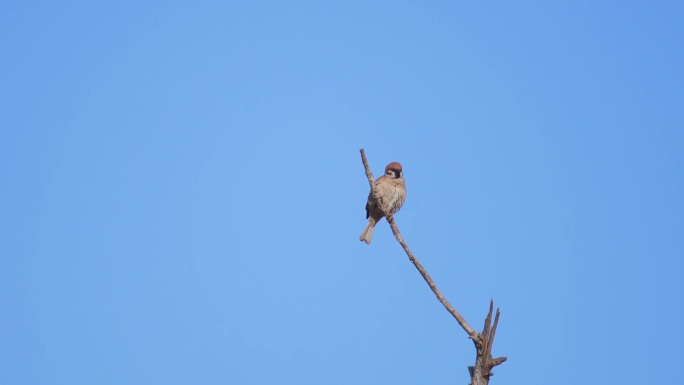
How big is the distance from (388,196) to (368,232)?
0.68 meters

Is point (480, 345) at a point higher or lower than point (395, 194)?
lower

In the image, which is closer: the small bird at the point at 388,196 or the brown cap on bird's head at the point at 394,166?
the small bird at the point at 388,196

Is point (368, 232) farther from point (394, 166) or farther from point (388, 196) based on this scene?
point (394, 166)

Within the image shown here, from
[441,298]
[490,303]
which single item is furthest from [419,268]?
[490,303]

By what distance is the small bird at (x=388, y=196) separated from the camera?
13.8m

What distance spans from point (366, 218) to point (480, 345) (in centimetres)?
635

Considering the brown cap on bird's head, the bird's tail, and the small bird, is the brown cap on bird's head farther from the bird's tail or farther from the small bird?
the bird's tail

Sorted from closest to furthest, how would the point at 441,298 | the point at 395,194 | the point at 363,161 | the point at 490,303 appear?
the point at 490,303 < the point at 441,298 < the point at 363,161 < the point at 395,194

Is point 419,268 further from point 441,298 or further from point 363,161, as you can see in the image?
point 363,161

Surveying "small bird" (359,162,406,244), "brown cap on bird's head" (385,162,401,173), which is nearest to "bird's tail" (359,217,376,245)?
"small bird" (359,162,406,244)

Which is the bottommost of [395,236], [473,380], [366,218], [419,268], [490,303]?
[473,380]

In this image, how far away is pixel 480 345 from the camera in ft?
25.5

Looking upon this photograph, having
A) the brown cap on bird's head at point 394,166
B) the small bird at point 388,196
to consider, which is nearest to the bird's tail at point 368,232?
the small bird at point 388,196

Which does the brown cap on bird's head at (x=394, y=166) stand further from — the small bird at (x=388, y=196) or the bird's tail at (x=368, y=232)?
the bird's tail at (x=368, y=232)
